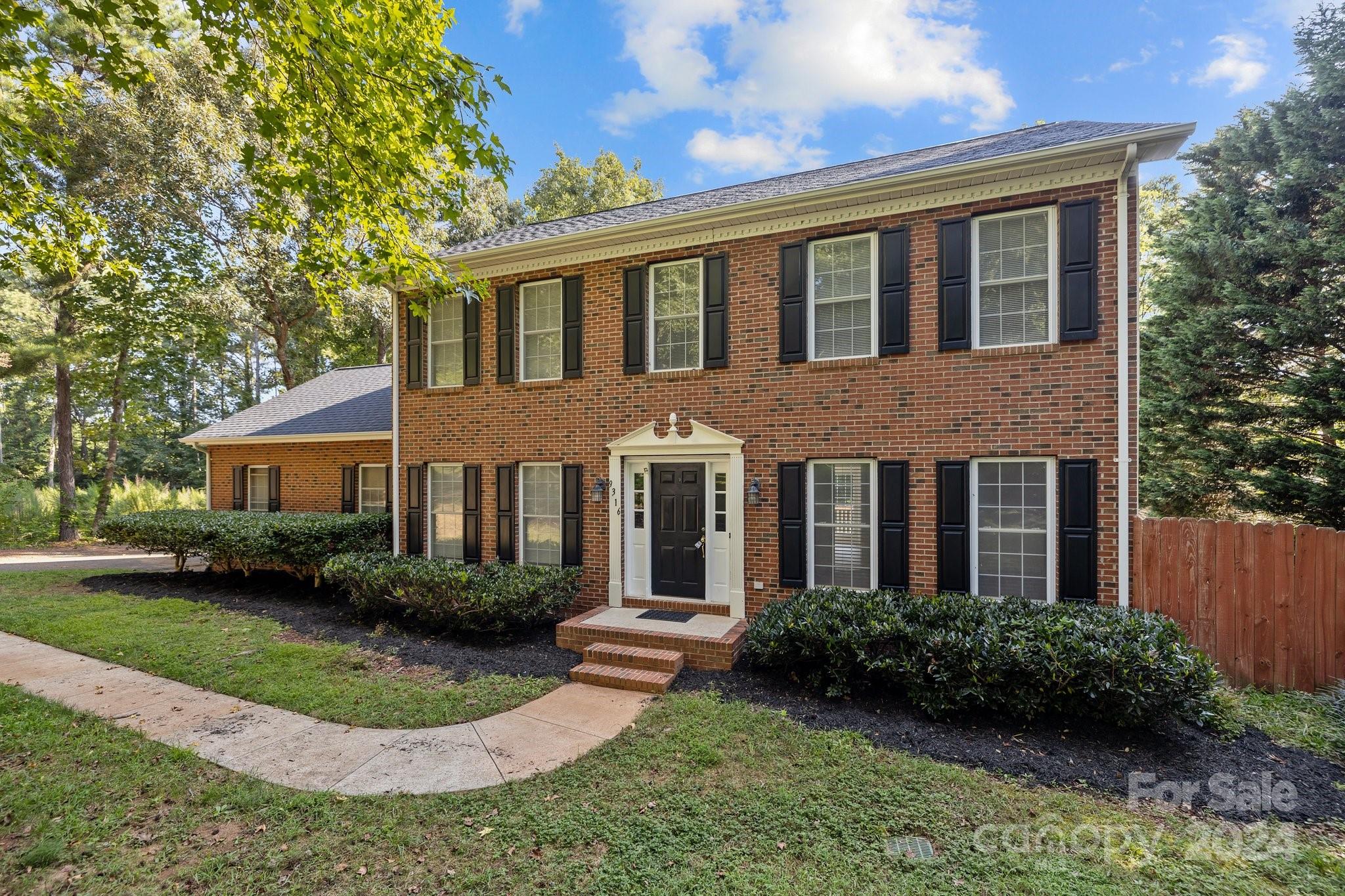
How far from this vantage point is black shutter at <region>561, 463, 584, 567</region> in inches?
323

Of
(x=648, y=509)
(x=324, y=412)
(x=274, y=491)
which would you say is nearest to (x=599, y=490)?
(x=648, y=509)

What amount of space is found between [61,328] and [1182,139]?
80.8 feet

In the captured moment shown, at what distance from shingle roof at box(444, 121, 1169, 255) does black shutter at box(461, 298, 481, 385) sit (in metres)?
0.85

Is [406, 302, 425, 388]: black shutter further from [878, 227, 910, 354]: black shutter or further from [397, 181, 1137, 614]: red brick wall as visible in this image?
[878, 227, 910, 354]: black shutter

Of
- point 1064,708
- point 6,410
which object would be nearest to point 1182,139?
point 1064,708

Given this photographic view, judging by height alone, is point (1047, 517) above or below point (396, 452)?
below

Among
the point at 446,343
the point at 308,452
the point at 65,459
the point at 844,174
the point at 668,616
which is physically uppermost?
the point at 844,174

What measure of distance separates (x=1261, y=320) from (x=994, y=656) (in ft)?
32.2

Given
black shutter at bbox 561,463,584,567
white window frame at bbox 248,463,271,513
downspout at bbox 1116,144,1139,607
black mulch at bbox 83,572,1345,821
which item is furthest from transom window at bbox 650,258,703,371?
white window frame at bbox 248,463,271,513

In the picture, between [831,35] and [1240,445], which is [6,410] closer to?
[831,35]

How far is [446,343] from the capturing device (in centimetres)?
931

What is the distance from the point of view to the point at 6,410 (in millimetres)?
31906

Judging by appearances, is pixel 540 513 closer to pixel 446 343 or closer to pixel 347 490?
pixel 446 343

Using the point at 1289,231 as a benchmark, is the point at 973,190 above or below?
below
